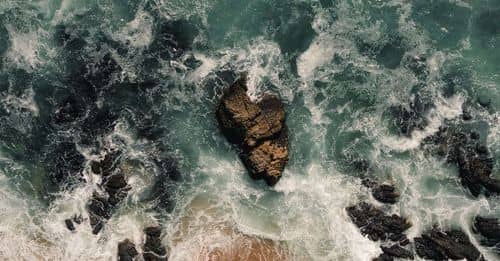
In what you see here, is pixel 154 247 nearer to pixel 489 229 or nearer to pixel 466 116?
pixel 489 229

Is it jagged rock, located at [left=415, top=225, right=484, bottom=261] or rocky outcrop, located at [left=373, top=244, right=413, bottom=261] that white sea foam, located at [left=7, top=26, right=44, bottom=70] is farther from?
jagged rock, located at [left=415, top=225, right=484, bottom=261]

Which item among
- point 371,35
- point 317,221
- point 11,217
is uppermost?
point 371,35

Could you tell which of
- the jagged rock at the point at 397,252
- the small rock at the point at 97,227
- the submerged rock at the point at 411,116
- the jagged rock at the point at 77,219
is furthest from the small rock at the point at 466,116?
the jagged rock at the point at 77,219

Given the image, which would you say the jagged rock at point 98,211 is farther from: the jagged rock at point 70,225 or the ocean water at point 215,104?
the jagged rock at point 70,225

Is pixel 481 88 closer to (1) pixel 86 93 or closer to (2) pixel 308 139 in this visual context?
(2) pixel 308 139

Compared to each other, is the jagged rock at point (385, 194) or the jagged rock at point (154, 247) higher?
the jagged rock at point (154, 247)

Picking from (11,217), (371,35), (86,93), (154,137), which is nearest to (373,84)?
(371,35)

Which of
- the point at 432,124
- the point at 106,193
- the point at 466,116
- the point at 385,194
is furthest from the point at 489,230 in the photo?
the point at 106,193
